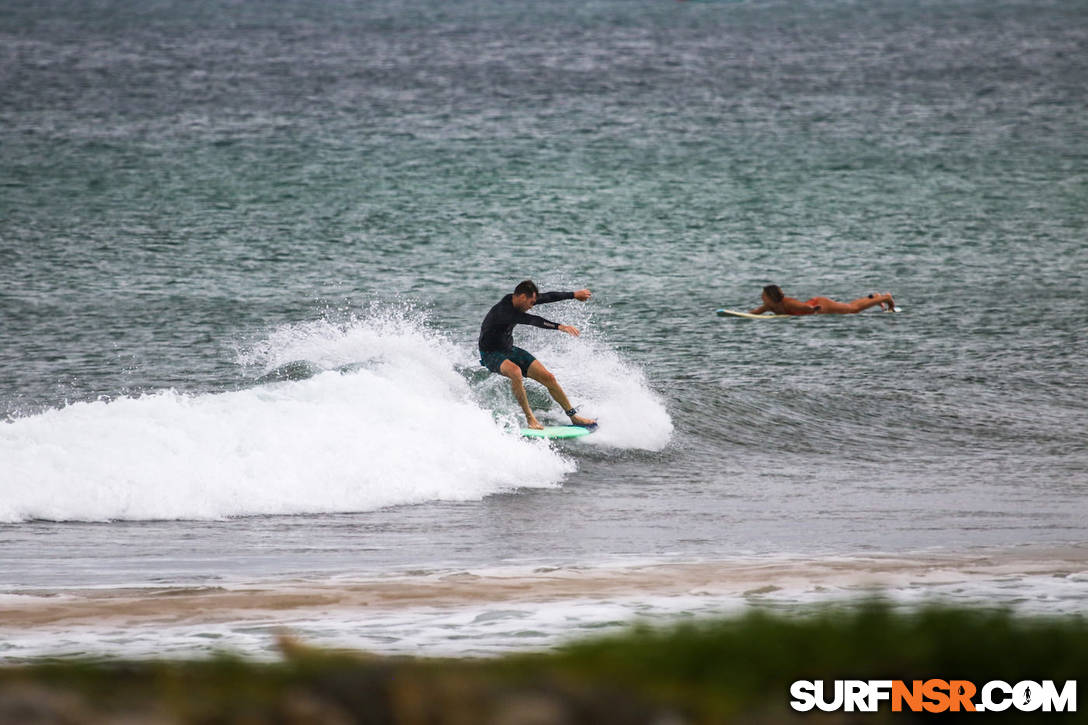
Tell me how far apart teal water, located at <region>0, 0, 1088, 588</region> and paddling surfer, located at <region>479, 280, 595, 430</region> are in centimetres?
73

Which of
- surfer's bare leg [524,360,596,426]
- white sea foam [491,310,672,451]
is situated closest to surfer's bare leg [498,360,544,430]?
surfer's bare leg [524,360,596,426]

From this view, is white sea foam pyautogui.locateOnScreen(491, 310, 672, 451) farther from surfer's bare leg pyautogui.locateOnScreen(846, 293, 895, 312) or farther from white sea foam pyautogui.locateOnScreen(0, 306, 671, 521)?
surfer's bare leg pyautogui.locateOnScreen(846, 293, 895, 312)

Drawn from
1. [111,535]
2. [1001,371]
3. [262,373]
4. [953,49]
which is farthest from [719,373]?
[953,49]

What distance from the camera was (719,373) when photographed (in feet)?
79.8

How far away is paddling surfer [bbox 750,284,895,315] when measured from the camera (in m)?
26.4

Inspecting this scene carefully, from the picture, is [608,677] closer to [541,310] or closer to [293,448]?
[293,448]

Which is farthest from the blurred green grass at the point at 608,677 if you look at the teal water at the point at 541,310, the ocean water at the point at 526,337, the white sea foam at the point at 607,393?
the white sea foam at the point at 607,393

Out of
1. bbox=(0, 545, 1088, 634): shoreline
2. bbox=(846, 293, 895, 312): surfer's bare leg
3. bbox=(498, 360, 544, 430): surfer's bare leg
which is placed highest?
bbox=(846, 293, 895, 312): surfer's bare leg

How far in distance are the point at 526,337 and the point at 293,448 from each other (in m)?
9.97

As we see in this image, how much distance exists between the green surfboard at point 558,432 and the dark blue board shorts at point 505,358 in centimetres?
77

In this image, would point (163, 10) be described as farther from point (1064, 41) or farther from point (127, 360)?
point (127, 360)

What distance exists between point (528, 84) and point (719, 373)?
203ft

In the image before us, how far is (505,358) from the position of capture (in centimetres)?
1795

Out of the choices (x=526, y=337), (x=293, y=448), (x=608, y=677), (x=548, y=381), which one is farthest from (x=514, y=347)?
(x=608, y=677)
